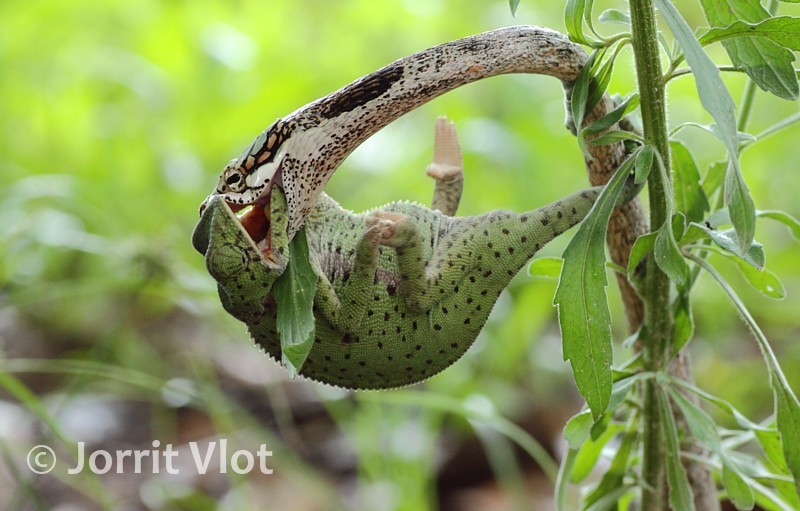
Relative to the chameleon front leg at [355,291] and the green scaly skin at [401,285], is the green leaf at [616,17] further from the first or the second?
the chameleon front leg at [355,291]

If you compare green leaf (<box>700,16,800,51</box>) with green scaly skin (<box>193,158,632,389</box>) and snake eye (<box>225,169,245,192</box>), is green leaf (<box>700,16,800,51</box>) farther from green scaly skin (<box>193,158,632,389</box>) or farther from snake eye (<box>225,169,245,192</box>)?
snake eye (<box>225,169,245,192</box>)

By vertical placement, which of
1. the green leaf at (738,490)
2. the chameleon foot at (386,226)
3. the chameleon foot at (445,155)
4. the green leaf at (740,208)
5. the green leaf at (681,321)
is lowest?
the green leaf at (738,490)

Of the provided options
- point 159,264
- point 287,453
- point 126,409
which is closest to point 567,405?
point 287,453

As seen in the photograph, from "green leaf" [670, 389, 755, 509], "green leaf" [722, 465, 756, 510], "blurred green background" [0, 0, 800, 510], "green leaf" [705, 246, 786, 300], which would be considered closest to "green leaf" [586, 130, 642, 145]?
"green leaf" [705, 246, 786, 300]

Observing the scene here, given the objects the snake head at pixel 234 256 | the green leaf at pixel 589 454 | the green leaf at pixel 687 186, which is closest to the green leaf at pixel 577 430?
the green leaf at pixel 589 454

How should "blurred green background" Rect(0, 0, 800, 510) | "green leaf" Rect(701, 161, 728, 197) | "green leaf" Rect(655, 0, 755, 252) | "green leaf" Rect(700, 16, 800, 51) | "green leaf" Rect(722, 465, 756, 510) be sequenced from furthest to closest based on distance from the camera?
"blurred green background" Rect(0, 0, 800, 510) → "green leaf" Rect(701, 161, 728, 197) → "green leaf" Rect(722, 465, 756, 510) → "green leaf" Rect(700, 16, 800, 51) → "green leaf" Rect(655, 0, 755, 252)

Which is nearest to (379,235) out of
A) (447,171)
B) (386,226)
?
(386,226)
